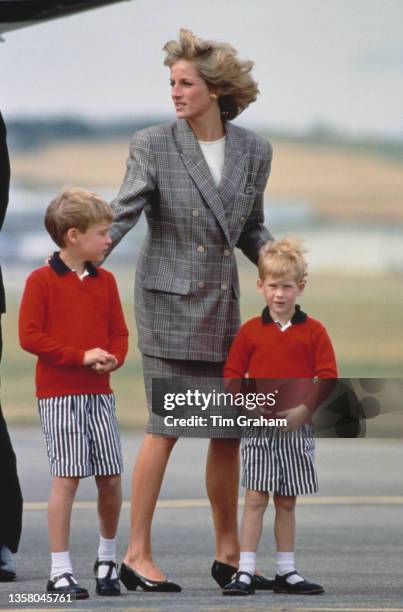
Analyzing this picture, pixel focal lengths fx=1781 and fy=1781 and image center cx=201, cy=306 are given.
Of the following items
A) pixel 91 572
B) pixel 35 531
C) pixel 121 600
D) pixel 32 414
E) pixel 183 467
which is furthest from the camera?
pixel 32 414

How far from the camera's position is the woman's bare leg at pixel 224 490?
5.90 m

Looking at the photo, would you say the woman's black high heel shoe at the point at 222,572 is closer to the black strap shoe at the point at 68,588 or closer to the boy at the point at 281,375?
the boy at the point at 281,375

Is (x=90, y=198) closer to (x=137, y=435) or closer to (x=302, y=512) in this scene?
(x=302, y=512)

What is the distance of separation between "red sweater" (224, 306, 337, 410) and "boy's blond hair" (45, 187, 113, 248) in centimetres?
60

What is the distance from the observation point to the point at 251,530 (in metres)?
5.56

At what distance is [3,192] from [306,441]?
4.59 ft

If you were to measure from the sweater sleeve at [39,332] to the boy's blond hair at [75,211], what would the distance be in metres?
0.17

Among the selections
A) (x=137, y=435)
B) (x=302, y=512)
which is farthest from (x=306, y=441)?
(x=137, y=435)

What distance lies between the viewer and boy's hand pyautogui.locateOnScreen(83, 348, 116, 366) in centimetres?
533

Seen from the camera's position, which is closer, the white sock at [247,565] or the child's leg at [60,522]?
the child's leg at [60,522]

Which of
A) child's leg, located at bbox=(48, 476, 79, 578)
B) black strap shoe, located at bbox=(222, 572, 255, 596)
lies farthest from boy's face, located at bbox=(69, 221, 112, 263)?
black strap shoe, located at bbox=(222, 572, 255, 596)

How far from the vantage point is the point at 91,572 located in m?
6.29

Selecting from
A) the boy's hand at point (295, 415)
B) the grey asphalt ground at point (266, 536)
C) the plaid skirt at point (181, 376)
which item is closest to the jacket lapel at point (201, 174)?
the plaid skirt at point (181, 376)

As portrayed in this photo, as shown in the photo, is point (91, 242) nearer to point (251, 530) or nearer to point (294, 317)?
point (294, 317)
